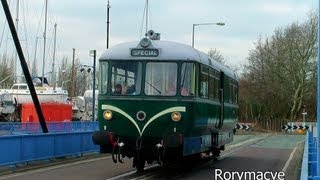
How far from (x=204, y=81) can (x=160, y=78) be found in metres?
1.74

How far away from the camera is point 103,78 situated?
1647cm

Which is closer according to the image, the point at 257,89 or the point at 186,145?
the point at 186,145

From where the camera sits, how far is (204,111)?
17359mm

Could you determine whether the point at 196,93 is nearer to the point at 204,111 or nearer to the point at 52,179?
the point at 204,111

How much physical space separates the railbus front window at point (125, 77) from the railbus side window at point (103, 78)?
0.59 feet

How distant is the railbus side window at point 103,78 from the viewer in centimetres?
1639

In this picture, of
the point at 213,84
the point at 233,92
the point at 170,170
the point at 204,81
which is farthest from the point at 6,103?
the point at 204,81

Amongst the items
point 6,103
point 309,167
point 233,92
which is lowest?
point 309,167

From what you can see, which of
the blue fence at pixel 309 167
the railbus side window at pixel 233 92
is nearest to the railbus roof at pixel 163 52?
the blue fence at pixel 309 167

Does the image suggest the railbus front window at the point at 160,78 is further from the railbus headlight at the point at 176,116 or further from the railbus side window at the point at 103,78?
the railbus side window at the point at 103,78

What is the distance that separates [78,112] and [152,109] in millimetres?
47518

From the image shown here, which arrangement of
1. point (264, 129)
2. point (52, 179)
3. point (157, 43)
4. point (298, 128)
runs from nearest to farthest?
point (52, 179) < point (157, 43) < point (298, 128) < point (264, 129)

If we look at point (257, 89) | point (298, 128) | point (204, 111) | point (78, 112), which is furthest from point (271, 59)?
point (204, 111)

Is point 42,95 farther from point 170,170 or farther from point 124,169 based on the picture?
point 170,170
